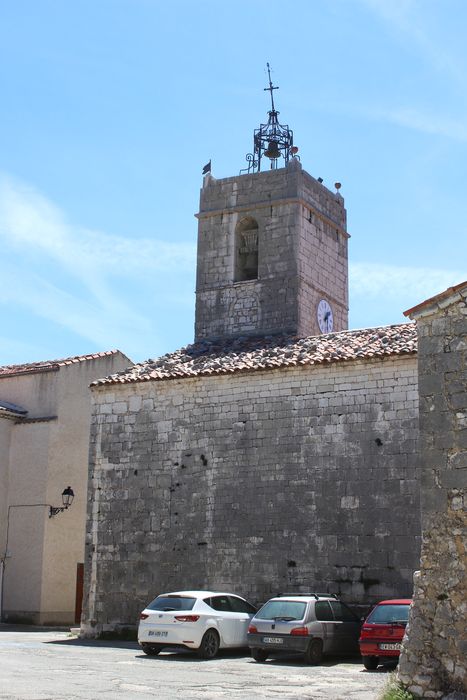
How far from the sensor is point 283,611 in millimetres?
15750

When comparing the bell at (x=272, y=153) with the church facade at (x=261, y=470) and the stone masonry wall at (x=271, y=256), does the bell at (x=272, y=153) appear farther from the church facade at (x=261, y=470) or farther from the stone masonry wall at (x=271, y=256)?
the church facade at (x=261, y=470)

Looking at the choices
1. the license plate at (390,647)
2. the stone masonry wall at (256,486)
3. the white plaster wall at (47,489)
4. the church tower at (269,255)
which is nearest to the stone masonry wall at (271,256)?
the church tower at (269,255)

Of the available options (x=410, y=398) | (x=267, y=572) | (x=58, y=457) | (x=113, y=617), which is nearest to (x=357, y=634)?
(x=267, y=572)

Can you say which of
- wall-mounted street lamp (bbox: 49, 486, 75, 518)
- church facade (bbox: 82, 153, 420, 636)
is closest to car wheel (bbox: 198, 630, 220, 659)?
church facade (bbox: 82, 153, 420, 636)

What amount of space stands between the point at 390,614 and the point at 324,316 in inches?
496

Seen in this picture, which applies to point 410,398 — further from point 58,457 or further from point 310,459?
point 58,457

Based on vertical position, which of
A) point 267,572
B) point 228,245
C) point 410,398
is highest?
point 228,245

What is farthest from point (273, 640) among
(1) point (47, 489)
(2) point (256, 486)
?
(1) point (47, 489)

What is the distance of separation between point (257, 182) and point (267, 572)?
455 inches

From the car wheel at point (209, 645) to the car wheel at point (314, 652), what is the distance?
176 cm

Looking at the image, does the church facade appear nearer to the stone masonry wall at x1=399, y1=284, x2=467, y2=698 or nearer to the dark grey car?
the dark grey car

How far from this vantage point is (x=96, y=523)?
21.8 metres

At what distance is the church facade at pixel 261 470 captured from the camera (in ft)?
61.3

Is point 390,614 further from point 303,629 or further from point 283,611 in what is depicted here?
point 283,611
